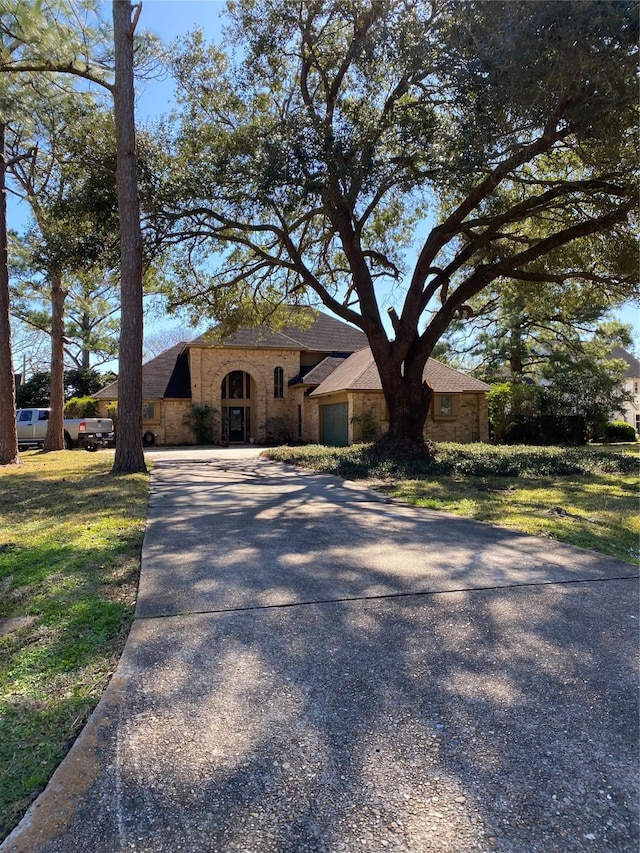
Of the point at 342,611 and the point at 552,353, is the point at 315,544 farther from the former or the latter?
the point at 552,353

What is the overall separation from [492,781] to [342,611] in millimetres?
1739

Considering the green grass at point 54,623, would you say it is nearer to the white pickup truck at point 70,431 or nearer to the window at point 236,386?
the white pickup truck at point 70,431

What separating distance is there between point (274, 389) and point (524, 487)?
19842mm

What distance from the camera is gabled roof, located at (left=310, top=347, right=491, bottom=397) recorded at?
2142 centimetres

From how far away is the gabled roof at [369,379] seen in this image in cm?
2142

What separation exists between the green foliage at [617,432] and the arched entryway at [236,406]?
1820 cm

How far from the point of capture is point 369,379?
21.5m

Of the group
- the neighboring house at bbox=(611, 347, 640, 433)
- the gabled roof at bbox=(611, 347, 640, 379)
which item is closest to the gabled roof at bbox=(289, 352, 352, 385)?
the neighboring house at bbox=(611, 347, 640, 433)

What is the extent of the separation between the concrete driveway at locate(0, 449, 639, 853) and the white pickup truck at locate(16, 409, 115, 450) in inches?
836

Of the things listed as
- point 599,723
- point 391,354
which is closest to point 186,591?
point 599,723

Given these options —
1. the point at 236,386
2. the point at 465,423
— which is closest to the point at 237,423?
the point at 236,386

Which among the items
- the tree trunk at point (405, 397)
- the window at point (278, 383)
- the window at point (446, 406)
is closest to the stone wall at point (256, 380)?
the window at point (278, 383)

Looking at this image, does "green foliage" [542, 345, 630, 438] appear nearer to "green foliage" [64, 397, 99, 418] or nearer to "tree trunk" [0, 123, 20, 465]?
"tree trunk" [0, 123, 20, 465]

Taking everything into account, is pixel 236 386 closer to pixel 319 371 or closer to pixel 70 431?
pixel 319 371
